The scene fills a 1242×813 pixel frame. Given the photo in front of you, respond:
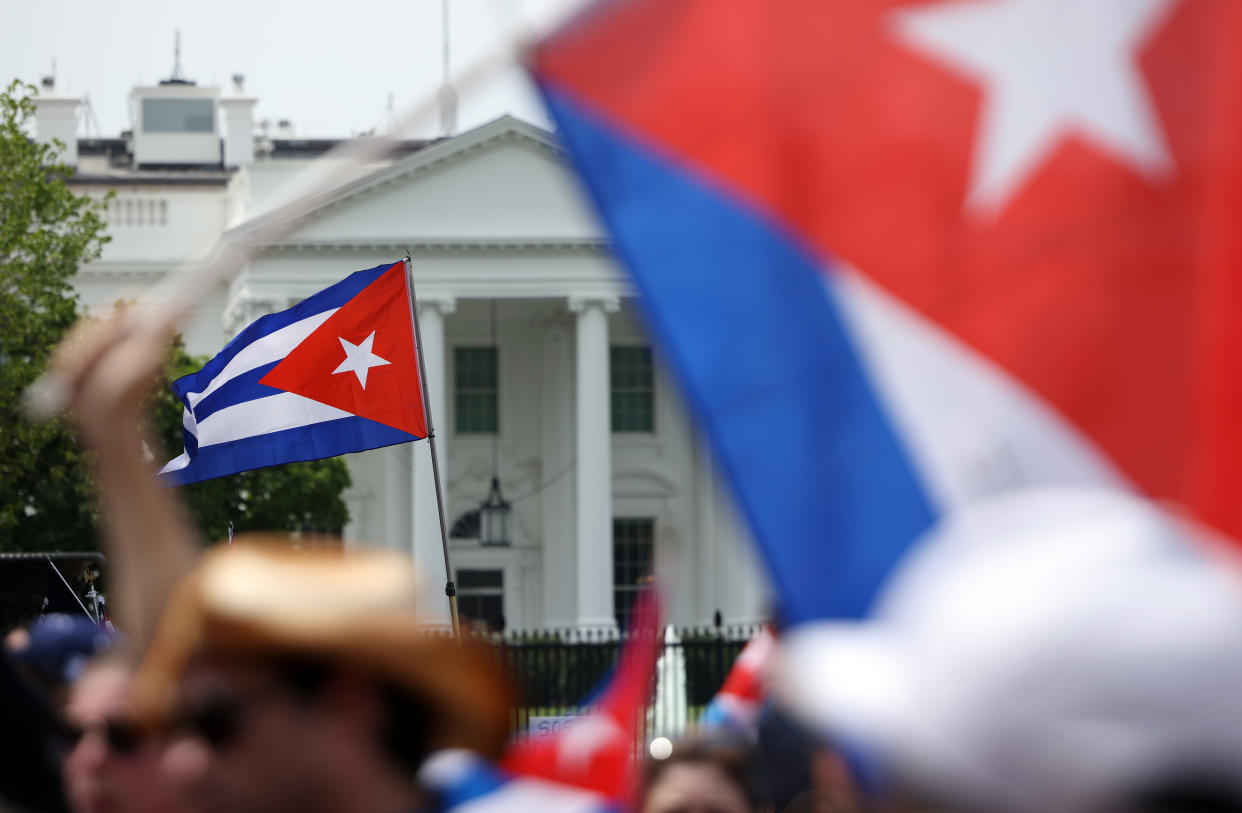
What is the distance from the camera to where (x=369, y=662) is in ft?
6.41

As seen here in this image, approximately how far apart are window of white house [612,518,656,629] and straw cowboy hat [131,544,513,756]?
44.8 metres

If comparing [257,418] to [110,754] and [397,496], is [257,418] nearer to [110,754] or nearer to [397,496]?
[110,754]

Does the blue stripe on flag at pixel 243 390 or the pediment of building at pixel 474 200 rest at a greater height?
the pediment of building at pixel 474 200

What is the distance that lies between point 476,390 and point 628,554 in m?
5.47

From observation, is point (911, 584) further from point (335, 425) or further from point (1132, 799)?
point (335, 425)

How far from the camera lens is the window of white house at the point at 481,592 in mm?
44969

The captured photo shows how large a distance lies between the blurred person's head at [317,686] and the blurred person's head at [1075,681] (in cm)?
77

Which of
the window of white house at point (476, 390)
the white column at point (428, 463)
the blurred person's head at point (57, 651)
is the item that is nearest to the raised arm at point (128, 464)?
the blurred person's head at point (57, 651)

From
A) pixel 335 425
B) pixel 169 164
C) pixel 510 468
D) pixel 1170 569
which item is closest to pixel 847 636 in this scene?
pixel 1170 569

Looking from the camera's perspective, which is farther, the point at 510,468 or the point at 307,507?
the point at 510,468

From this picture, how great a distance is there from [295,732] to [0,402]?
90.6 feet

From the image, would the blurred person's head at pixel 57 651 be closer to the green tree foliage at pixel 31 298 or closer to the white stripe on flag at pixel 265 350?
the white stripe on flag at pixel 265 350

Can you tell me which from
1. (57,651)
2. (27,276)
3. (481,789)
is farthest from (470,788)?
(27,276)

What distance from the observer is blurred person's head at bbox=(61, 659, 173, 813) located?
2.40 meters
